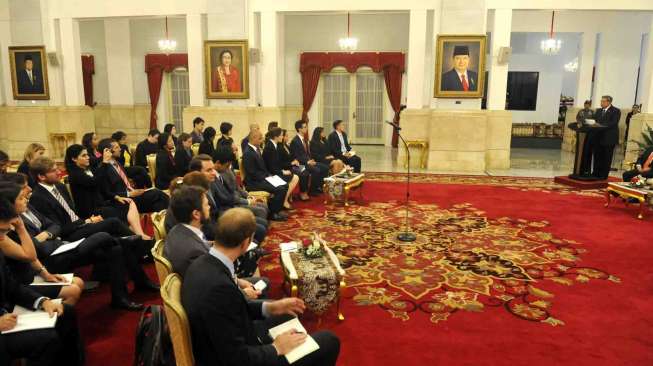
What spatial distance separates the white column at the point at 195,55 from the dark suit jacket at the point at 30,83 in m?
4.27

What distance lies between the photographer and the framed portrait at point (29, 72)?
12.9m

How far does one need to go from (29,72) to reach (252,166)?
9.52 meters

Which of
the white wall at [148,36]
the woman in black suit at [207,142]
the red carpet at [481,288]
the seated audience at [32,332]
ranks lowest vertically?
the red carpet at [481,288]

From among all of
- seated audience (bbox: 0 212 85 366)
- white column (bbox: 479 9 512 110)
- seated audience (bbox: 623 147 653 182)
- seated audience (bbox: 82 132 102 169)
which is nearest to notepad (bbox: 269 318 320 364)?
seated audience (bbox: 0 212 85 366)

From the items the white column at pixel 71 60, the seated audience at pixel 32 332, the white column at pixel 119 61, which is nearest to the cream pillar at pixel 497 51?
the seated audience at pixel 32 332

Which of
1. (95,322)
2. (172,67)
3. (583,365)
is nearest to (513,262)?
(583,365)

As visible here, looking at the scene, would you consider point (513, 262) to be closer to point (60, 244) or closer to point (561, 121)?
point (60, 244)

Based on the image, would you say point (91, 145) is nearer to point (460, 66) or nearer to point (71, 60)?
point (71, 60)

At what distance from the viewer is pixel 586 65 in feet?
50.5

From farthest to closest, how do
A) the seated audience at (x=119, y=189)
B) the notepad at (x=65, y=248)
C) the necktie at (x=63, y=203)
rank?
1. the seated audience at (x=119, y=189)
2. the necktie at (x=63, y=203)
3. the notepad at (x=65, y=248)

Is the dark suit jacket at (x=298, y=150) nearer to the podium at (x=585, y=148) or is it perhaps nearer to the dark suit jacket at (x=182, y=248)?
the podium at (x=585, y=148)

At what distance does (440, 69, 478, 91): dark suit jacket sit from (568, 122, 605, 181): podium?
2.35 meters

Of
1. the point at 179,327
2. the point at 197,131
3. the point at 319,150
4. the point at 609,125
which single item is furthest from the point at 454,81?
the point at 179,327

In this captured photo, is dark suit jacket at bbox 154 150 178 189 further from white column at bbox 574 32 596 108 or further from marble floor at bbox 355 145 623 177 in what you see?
white column at bbox 574 32 596 108
